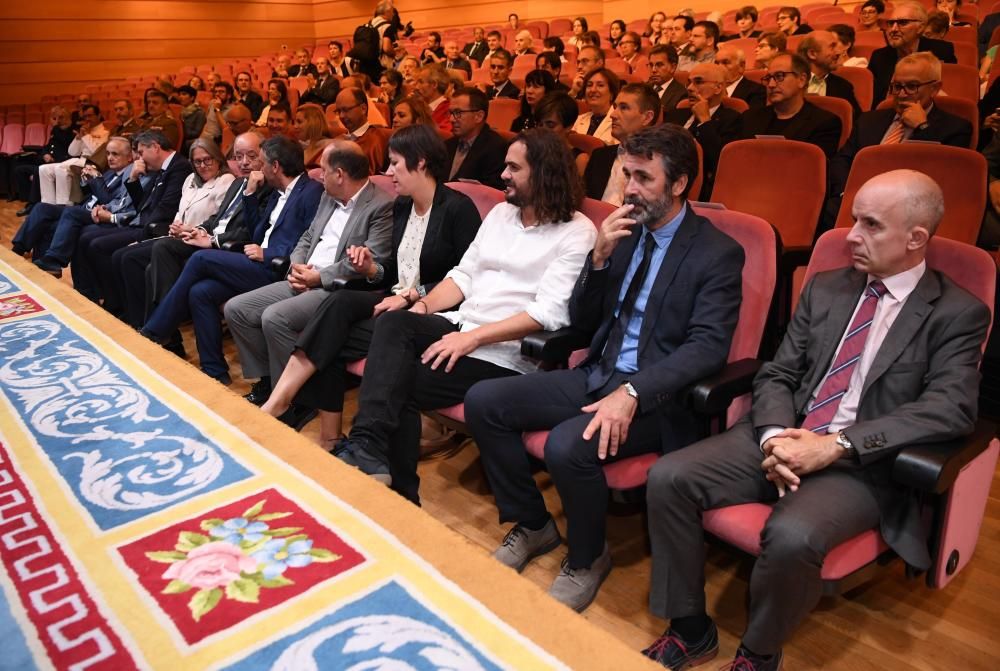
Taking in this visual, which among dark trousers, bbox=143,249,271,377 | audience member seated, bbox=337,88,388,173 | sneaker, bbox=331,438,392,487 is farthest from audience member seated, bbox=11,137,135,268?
sneaker, bbox=331,438,392,487

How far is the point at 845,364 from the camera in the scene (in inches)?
56.3

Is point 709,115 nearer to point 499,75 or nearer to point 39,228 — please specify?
point 499,75

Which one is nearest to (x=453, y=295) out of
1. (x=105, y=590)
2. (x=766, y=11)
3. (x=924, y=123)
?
(x=105, y=590)

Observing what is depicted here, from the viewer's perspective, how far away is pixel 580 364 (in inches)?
70.9

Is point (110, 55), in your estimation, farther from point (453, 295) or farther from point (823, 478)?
point (823, 478)

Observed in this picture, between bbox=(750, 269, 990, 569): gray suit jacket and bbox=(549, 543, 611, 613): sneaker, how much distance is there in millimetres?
440

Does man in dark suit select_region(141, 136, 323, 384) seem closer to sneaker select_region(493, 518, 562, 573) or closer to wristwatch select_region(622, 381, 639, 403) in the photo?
sneaker select_region(493, 518, 562, 573)

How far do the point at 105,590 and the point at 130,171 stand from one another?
3.45m

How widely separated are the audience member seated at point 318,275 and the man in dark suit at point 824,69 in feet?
7.51

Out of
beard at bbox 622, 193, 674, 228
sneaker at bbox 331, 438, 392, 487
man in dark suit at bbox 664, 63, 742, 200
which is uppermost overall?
man in dark suit at bbox 664, 63, 742, 200

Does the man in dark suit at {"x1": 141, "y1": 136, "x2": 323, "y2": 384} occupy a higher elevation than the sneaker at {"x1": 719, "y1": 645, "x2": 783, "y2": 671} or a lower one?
higher

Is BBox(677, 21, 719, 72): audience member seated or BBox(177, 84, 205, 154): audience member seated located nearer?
BBox(677, 21, 719, 72): audience member seated

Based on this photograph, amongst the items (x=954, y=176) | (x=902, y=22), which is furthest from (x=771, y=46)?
(x=954, y=176)

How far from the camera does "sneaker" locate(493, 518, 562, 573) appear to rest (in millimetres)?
1676
